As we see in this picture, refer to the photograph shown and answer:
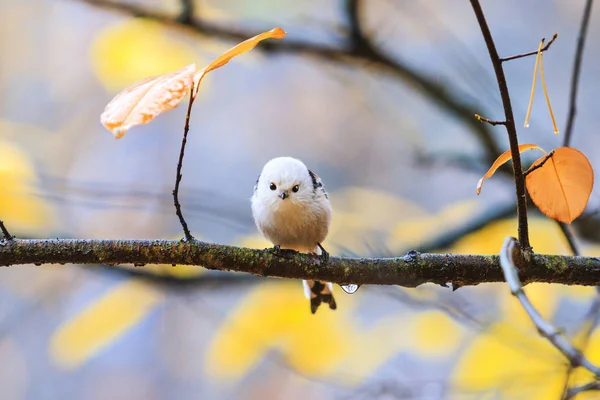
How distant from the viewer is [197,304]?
1.30m

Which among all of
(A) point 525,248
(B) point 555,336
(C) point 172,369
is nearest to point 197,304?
(C) point 172,369

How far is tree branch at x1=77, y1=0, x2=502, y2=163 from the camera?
0.94m

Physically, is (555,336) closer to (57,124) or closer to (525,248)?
(525,248)

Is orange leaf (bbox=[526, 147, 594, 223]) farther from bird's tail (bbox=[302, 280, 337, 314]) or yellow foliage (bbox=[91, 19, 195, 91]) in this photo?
yellow foliage (bbox=[91, 19, 195, 91])

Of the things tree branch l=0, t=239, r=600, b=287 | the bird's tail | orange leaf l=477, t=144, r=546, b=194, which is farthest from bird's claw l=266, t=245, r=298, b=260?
the bird's tail

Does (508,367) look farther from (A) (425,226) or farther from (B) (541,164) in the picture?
(B) (541,164)

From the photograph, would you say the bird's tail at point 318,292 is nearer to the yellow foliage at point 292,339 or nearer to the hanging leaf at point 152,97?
the yellow foliage at point 292,339

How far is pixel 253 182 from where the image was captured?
5.25 ft

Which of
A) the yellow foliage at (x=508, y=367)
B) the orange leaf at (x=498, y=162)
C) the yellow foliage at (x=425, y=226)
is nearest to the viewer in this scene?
the orange leaf at (x=498, y=162)

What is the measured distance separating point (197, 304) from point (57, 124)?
2.05 feet

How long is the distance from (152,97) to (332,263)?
268 millimetres

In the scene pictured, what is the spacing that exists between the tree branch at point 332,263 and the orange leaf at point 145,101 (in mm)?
182

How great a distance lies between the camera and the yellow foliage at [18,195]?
0.89 metres

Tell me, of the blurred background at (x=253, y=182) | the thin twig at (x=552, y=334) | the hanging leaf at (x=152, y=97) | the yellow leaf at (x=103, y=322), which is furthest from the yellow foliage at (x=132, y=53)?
the thin twig at (x=552, y=334)
